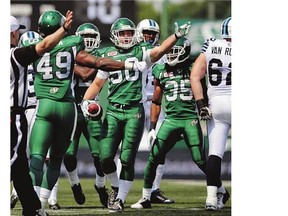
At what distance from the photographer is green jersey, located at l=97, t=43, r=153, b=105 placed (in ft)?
14.8

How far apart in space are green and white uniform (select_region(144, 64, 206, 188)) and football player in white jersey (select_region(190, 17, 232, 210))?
10 centimetres

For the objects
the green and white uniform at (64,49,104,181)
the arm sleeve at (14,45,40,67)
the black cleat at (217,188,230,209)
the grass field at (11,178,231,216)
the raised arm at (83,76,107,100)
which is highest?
the arm sleeve at (14,45,40,67)

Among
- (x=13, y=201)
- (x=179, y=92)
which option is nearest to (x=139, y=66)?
(x=179, y=92)

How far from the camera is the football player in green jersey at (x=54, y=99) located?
4060mm

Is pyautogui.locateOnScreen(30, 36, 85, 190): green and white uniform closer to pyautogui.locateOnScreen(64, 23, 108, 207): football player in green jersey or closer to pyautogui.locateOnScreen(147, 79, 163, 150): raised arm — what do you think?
pyautogui.locateOnScreen(64, 23, 108, 207): football player in green jersey

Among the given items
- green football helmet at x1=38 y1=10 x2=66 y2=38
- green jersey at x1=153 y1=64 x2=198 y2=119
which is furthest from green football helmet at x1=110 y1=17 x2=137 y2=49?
green football helmet at x1=38 y1=10 x2=66 y2=38

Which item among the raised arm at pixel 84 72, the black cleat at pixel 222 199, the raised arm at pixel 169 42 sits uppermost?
the raised arm at pixel 169 42


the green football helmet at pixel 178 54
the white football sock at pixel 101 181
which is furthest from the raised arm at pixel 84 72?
the white football sock at pixel 101 181

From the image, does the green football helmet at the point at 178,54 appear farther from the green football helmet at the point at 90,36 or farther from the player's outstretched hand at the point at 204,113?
the green football helmet at the point at 90,36

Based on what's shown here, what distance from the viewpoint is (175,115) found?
15.4 ft

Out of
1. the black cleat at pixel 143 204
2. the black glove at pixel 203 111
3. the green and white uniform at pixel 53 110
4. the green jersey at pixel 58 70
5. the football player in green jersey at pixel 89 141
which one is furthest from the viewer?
the football player in green jersey at pixel 89 141

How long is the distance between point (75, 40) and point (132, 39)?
18.5 inches
